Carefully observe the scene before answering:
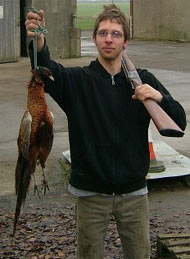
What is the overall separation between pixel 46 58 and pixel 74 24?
15854 mm

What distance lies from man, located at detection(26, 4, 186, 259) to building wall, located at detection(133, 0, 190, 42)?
23822 millimetres

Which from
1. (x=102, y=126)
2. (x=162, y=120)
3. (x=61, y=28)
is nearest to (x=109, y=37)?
(x=102, y=126)

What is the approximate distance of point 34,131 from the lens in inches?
128

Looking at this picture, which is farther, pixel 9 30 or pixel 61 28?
pixel 61 28

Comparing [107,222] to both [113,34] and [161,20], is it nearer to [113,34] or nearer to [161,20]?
[113,34]

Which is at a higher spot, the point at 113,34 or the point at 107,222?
the point at 113,34

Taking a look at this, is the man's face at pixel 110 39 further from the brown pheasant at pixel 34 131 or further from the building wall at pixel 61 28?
the building wall at pixel 61 28

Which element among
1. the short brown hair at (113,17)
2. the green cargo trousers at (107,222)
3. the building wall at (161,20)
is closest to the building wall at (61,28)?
the building wall at (161,20)

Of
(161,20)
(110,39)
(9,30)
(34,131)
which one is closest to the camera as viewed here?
(34,131)

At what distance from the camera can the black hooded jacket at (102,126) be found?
3.48 m

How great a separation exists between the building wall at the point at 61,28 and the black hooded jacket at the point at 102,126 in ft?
48.7

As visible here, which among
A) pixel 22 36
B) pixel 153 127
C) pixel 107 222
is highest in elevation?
pixel 22 36

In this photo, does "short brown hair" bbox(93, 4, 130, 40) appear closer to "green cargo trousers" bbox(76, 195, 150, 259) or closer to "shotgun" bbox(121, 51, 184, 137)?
"shotgun" bbox(121, 51, 184, 137)

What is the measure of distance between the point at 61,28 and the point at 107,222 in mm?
15649
